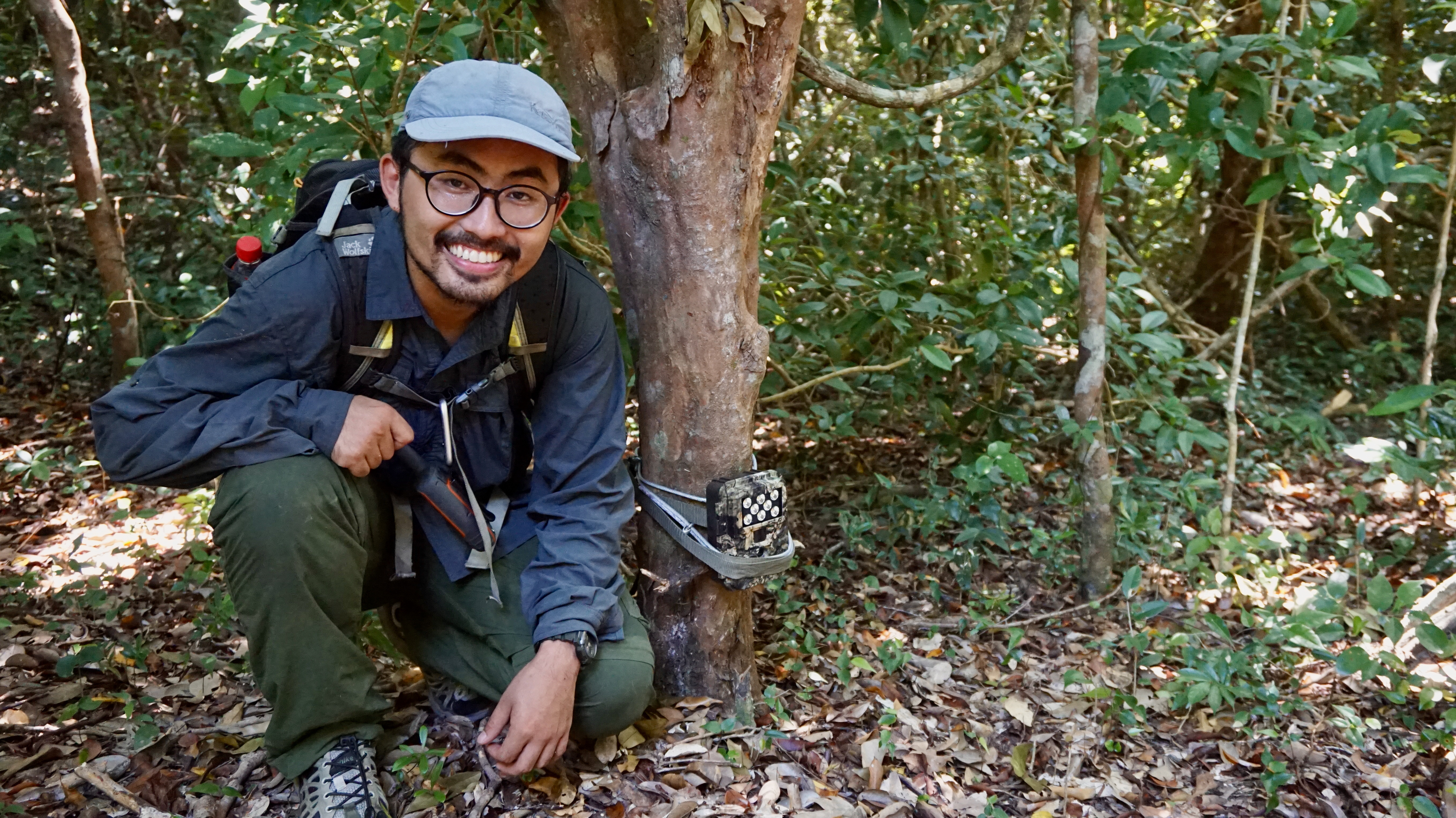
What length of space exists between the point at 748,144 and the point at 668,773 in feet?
4.89

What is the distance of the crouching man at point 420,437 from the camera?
2041mm

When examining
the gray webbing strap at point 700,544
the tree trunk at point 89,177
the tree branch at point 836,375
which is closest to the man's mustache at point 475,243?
the gray webbing strap at point 700,544

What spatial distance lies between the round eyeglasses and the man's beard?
0.16ft

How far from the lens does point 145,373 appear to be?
2.06 metres

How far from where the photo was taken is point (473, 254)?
83.3 inches

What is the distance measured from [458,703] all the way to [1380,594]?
243 cm

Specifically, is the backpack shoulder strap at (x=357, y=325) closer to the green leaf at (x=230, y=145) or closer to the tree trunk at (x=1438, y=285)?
the green leaf at (x=230, y=145)

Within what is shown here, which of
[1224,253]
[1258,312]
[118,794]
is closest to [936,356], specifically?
[118,794]

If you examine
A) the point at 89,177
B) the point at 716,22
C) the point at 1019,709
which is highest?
the point at 716,22

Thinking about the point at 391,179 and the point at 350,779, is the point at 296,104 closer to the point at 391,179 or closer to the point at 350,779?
the point at 391,179

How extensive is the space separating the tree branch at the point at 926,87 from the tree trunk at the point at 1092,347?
0.21m

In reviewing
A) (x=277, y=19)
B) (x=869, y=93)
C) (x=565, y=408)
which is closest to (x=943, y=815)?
(x=565, y=408)

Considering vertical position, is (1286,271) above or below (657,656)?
above

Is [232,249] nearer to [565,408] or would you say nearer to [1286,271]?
[565,408]
